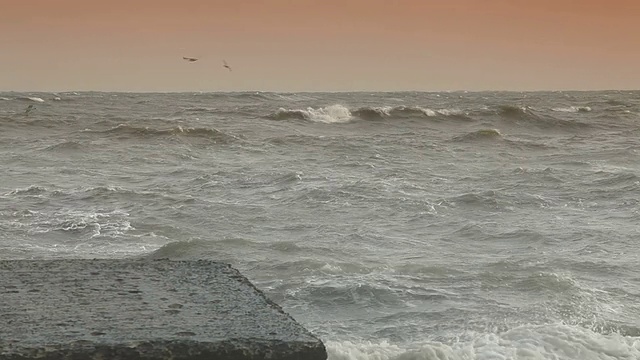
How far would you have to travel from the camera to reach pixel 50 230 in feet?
38.1

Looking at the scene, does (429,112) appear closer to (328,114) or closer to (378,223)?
(328,114)

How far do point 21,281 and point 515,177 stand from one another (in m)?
15.4

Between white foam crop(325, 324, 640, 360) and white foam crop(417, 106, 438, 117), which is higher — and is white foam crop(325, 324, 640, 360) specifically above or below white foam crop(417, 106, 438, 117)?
above

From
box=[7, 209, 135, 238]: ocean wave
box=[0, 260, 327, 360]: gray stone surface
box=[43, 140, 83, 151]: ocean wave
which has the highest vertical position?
box=[0, 260, 327, 360]: gray stone surface

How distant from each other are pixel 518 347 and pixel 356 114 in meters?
28.4

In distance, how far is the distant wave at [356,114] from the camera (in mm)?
33438

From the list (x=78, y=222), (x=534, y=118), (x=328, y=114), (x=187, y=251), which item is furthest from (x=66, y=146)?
(x=534, y=118)

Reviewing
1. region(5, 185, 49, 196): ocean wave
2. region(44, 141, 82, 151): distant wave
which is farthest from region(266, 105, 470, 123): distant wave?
region(5, 185, 49, 196): ocean wave

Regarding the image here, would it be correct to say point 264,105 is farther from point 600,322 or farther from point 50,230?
point 600,322

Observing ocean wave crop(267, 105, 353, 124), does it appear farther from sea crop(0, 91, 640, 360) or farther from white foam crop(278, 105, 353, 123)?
sea crop(0, 91, 640, 360)

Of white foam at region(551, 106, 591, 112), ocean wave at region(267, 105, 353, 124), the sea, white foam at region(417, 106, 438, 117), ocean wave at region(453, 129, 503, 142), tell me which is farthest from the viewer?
white foam at region(551, 106, 591, 112)

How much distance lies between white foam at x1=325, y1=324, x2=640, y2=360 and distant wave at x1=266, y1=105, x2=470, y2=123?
25.7 m

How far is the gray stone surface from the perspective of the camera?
205cm

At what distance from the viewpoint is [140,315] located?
2.29m
